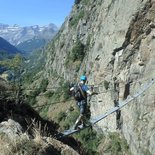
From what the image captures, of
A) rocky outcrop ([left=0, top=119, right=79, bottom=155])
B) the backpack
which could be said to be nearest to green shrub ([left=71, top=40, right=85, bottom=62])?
the backpack

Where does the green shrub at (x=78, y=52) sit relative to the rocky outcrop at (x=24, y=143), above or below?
above

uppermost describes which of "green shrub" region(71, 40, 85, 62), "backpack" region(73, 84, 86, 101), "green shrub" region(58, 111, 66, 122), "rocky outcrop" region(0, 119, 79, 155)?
"green shrub" region(71, 40, 85, 62)

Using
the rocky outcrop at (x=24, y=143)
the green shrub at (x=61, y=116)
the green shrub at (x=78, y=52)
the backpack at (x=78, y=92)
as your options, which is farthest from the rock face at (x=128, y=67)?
the rocky outcrop at (x=24, y=143)

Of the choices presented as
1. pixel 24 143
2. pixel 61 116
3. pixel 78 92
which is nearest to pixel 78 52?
pixel 61 116

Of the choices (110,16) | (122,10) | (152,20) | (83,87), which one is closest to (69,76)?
(110,16)

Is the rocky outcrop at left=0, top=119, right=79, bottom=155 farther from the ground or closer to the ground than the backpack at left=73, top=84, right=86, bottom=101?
closer to the ground

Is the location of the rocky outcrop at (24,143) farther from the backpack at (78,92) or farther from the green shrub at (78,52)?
the green shrub at (78,52)

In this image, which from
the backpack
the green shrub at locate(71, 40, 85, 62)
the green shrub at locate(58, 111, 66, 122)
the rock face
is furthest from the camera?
Answer: the green shrub at locate(71, 40, 85, 62)

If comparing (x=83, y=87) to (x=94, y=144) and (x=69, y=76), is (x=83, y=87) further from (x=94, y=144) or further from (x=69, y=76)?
(x=69, y=76)

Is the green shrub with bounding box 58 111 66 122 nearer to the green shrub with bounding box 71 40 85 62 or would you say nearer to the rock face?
the rock face

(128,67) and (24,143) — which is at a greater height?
(128,67)

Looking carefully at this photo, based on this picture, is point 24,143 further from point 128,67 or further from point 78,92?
point 128,67

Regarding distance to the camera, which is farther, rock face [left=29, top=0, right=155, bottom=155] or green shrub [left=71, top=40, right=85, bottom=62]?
green shrub [left=71, top=40, right=85, bottom=62]

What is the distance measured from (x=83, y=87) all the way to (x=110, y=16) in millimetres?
41943
